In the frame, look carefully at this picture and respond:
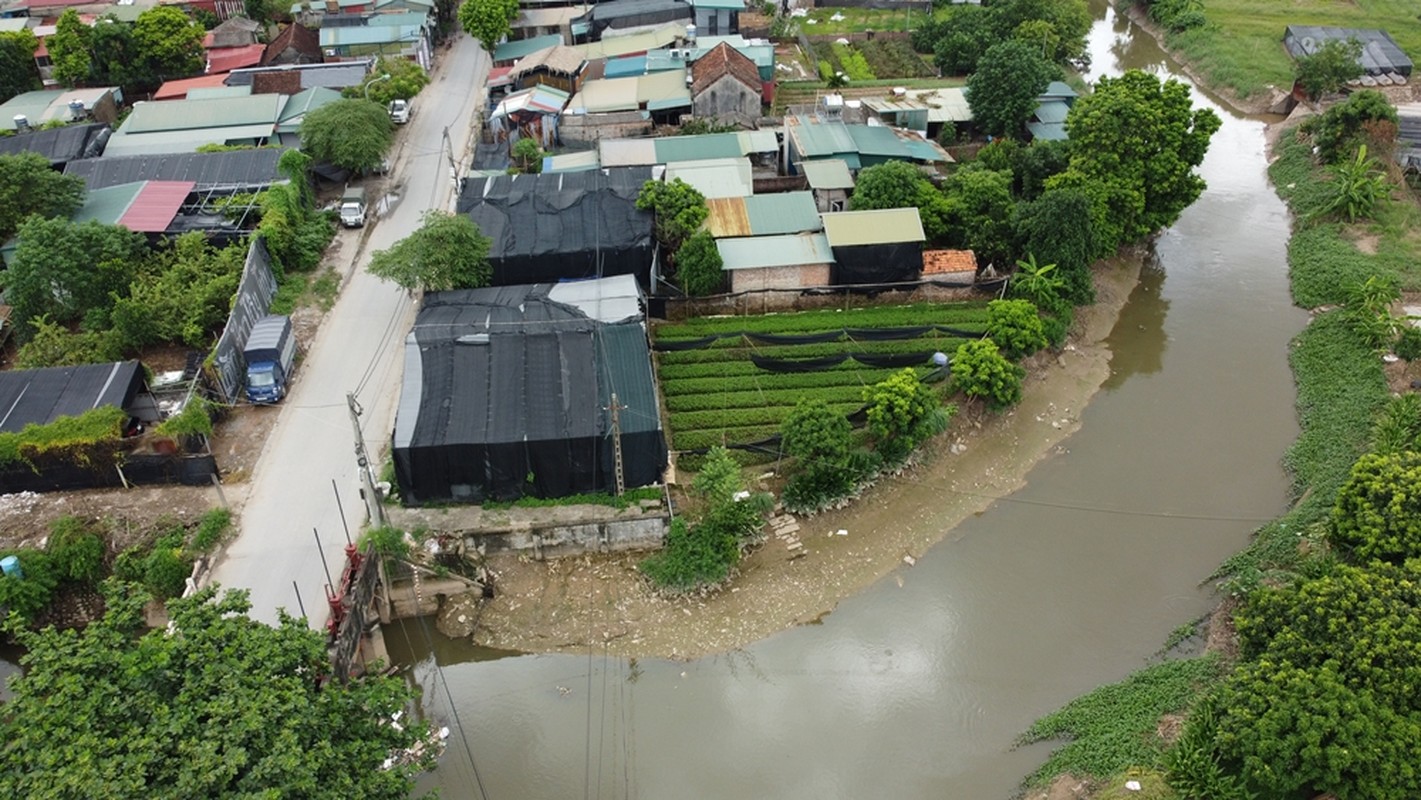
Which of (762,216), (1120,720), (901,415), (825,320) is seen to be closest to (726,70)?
(762,216)

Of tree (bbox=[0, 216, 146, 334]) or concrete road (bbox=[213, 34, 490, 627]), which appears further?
tree (bbox=[0, 216, 146, 334])

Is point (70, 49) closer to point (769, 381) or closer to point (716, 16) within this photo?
point (716, 16)

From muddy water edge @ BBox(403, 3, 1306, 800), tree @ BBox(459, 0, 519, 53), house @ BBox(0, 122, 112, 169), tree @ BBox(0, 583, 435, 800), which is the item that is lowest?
muddy water edge @ BBox(403, 3, 1306, 800)

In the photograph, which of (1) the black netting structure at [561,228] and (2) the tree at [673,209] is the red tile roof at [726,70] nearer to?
(1) the black netting structure at [561,228]

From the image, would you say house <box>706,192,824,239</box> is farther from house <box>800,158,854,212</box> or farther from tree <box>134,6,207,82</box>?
tree <box>134,6,207,82</box>

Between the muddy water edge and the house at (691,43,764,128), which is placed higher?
the house at (691,43,764,128)

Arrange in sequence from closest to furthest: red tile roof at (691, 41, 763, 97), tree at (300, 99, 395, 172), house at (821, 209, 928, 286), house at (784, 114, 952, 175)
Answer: house at (821, 209, 928, 286) < tree at (300, 99, 395, 172) < house at (784, 114, 952, 175) < red tile roof at (691, 41, 763, 97)

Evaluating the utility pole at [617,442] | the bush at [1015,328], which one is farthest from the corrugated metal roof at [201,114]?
the bush at [1015,328]

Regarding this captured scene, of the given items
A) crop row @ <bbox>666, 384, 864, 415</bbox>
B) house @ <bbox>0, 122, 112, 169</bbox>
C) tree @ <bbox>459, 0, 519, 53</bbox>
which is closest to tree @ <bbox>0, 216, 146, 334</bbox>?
house @ <bbox>0, 122, 112, 169</bbox>
